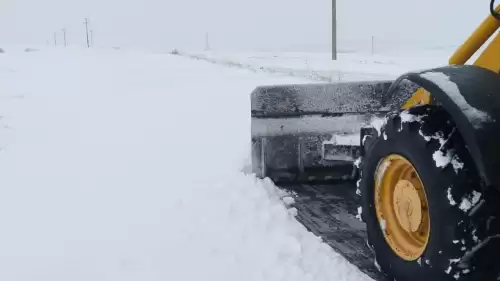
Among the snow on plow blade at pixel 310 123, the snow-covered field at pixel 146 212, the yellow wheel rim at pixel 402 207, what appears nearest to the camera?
the yellow wheel rim at pixel 402 207

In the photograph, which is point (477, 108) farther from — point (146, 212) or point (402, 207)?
point (146, 212)

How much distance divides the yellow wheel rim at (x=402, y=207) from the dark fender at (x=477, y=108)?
0.33m

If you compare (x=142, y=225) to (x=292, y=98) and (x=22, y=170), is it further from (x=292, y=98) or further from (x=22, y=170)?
(x=22, y=170)

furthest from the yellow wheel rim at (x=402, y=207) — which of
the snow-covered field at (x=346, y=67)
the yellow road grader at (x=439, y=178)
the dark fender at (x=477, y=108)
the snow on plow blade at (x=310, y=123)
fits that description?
the snow-covered field at (x=346, y=67)

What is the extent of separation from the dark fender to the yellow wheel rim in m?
0.33

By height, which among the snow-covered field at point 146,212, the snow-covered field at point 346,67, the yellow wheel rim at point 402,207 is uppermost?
the snow-covered field at point 346,67

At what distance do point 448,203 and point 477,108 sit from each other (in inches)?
15.8

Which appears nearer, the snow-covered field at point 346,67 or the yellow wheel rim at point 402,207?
the yellow wheel rim at point 402,207

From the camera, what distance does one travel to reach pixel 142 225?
12.3 ft

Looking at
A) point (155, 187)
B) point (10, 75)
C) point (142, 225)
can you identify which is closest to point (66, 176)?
point (155, 187)

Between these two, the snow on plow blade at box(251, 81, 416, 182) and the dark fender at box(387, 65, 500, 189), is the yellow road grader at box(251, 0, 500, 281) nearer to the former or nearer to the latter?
the dark fender at box(387, 65, 500, 189)

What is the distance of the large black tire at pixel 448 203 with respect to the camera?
2049 millimetres

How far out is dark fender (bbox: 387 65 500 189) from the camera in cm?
204

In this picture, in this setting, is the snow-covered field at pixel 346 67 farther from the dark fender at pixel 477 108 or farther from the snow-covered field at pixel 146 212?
the dark fender at pixel 477 108
